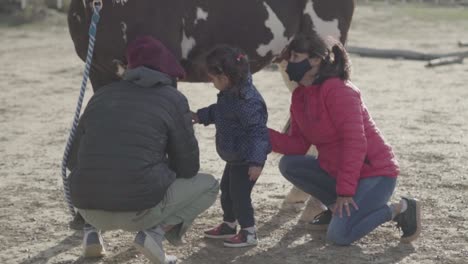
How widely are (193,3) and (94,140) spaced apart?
50.1 inches

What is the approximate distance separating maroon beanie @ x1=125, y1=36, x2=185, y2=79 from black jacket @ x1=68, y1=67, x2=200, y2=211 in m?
0.05

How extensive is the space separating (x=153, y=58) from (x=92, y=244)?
0.96 metres

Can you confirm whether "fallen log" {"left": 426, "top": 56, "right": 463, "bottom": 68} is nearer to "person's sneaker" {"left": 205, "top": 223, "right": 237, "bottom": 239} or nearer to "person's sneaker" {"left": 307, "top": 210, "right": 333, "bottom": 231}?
Result: "person's sneaker" {"left": 307, "top": 210, "right": 333, "bottom": 231}

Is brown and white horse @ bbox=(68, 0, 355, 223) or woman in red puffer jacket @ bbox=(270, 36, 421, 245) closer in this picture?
woman in red puffer jacket @ bbox=(270, 36, 421, 245)

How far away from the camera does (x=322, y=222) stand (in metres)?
4.85

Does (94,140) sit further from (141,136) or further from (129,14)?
(129,14)

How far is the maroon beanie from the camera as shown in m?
4.08

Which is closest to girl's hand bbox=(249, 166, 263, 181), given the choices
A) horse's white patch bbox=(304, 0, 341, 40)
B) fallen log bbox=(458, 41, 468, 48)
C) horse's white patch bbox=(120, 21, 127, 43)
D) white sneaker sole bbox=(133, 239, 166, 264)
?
white sneaker sole bbox=(133, 239, 166, 264)

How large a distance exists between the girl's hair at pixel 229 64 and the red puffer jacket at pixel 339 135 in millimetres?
413

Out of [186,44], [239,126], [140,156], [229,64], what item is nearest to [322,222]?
[239,126]

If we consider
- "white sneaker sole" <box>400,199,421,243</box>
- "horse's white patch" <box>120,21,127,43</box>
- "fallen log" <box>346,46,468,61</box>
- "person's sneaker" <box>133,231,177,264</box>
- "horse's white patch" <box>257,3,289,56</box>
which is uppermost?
"horse's white patch" <box>120,21,127,43</box>

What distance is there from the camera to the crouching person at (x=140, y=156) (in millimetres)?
3912

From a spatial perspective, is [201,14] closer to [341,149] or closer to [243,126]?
[243,126]

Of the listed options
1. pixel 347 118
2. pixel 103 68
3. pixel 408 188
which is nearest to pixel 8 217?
pixel 103 68
